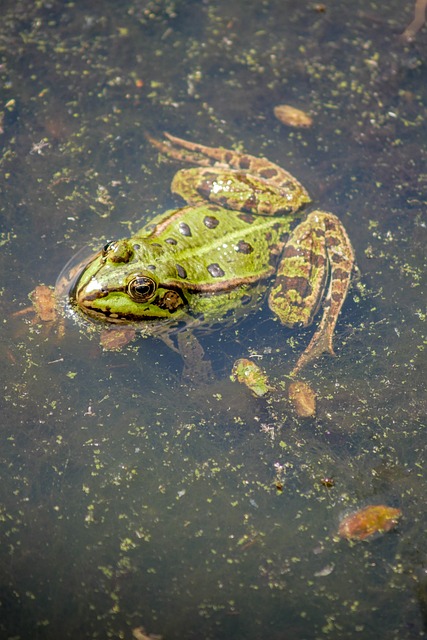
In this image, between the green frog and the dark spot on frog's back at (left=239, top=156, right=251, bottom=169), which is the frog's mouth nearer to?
the green frog

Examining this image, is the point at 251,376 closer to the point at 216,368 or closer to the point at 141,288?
the point at 216,368

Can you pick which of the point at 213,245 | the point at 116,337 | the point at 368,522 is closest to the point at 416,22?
the point at 213,245

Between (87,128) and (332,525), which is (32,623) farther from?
(87,128)

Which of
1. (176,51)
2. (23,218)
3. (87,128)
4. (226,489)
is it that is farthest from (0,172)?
(226,489)

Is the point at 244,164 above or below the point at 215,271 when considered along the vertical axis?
above

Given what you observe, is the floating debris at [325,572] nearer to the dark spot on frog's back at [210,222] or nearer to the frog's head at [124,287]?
the frog's head at [124,287]

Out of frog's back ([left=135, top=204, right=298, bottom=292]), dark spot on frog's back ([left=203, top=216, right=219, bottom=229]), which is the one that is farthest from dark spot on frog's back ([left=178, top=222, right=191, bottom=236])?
dark spot on frog's back ([left=203, top=216, right=219, bottom=229])
